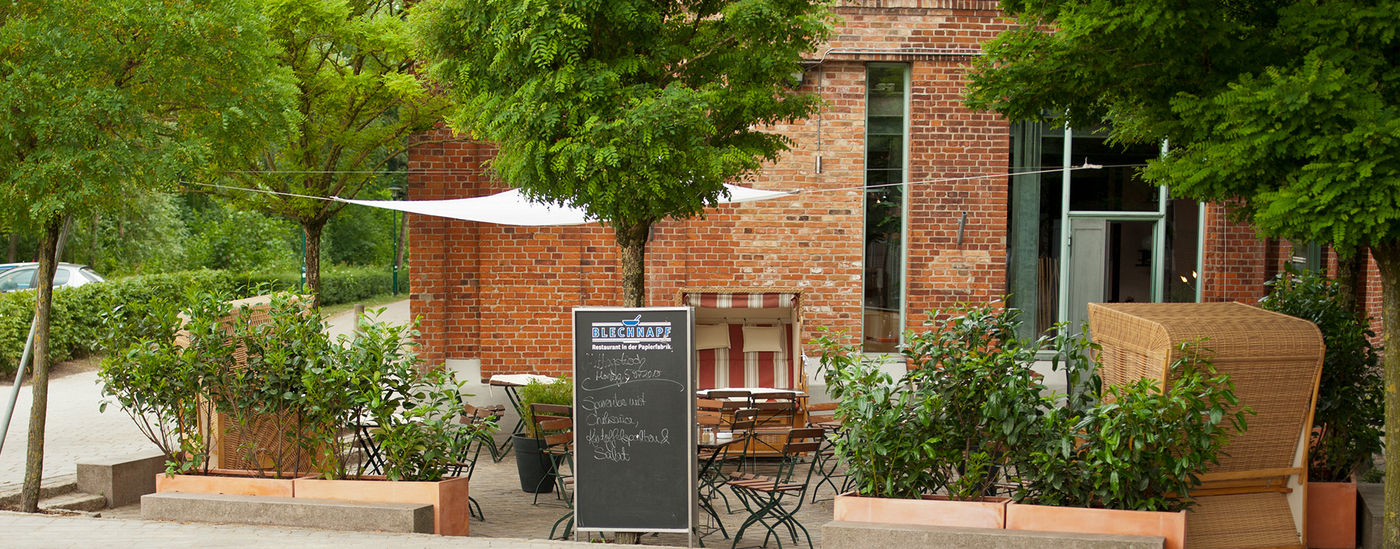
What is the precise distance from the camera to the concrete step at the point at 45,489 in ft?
25.6

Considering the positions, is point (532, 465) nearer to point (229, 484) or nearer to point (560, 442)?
point (560, 442)

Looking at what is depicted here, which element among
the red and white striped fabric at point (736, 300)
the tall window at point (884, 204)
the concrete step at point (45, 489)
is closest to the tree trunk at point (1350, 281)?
the red and white striped fabric at point (736, 300)

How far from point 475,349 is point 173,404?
5.77 metres

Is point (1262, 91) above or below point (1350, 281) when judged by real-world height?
above

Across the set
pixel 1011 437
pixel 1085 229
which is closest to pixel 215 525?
pixel 1011 437

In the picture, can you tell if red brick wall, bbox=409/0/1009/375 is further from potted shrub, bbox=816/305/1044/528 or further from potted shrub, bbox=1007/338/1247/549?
potted shrub, bbox=1007/338/1247/549

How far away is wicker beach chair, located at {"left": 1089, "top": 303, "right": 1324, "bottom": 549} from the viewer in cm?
607

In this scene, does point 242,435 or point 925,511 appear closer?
point 925,511

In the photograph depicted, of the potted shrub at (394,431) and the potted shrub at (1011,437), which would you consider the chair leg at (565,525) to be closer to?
the potted shrub at (394,431)

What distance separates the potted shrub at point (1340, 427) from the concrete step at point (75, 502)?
8126mm

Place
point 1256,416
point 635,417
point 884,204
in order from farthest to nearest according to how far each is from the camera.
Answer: point 884,204 < point 635,417 < point 1256,416

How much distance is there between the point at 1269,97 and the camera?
546cm

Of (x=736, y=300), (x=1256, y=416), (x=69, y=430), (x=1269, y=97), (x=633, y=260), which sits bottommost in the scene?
(x=69, y=430)

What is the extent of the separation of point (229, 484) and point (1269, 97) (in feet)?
21.2
